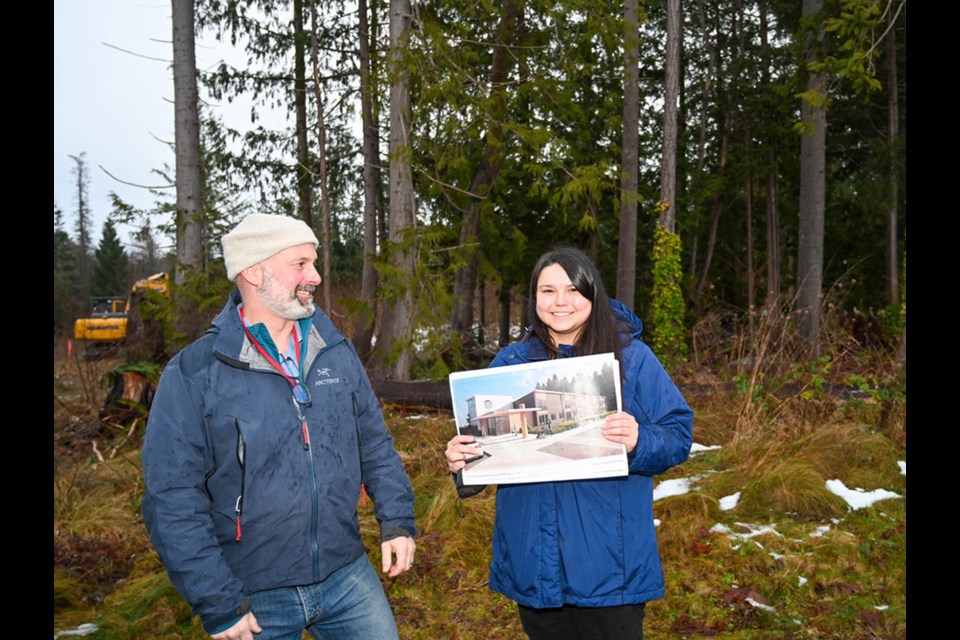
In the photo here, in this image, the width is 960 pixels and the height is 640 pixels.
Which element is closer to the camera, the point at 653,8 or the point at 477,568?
the point at 477,568

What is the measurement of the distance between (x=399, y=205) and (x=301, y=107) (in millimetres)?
11043

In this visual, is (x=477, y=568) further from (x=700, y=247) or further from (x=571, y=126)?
(x=700, y=247)

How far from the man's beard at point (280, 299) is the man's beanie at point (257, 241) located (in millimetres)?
63

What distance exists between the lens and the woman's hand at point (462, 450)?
2629 mm

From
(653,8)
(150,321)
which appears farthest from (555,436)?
(653,8)

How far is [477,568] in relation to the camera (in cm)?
521

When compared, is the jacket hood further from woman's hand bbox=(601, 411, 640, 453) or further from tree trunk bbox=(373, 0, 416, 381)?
tree trunk bbox=(373, 0, 416, 381)

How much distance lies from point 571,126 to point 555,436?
18783mm

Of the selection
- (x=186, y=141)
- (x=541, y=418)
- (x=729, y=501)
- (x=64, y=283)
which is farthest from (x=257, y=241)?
(x=64, y=283)

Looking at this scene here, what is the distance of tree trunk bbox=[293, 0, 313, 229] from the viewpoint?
18.7 metres

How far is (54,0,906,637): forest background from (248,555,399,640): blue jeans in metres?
3.26

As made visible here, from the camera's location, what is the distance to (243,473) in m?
2.37

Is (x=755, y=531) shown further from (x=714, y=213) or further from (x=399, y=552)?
(x=714, y=213)

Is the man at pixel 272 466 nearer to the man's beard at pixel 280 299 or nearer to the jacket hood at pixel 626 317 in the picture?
the man's beard at pixel 280 299
